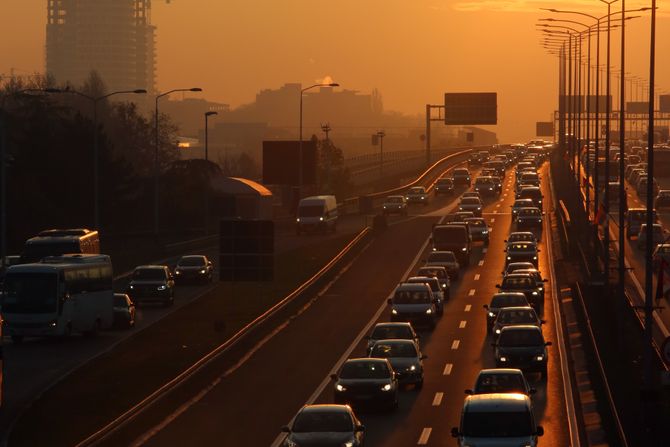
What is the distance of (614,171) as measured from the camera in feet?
520

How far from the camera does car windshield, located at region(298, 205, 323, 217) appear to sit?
100m

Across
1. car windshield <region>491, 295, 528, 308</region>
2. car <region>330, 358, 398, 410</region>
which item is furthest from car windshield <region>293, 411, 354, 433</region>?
car windshield <region>491, 295, 528, 308</region>

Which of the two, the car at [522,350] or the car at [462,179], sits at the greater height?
the car at [462,179]

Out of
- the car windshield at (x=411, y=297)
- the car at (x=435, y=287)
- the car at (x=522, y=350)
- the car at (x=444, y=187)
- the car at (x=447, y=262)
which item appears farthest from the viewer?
the car at (x=444, y=187)

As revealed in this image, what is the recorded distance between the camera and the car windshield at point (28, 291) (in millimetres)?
50625

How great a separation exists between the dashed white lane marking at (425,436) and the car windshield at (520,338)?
900 cm

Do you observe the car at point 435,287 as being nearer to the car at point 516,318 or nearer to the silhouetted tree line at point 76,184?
the car at point 516,318

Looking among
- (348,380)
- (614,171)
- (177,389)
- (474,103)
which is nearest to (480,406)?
(348,380)

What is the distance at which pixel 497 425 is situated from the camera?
29031mm

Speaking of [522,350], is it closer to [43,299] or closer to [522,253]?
[43,299]

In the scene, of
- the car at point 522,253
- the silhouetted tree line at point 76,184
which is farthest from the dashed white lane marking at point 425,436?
the silhouetted tree line at point 76,184

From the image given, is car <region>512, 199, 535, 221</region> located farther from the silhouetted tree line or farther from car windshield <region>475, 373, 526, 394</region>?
car windshield <region>475, 373, 526, 394</region>

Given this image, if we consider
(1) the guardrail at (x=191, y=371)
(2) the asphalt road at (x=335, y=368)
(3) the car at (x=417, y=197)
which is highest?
(3) the car at (x=417, y=197)

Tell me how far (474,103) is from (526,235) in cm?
9271
